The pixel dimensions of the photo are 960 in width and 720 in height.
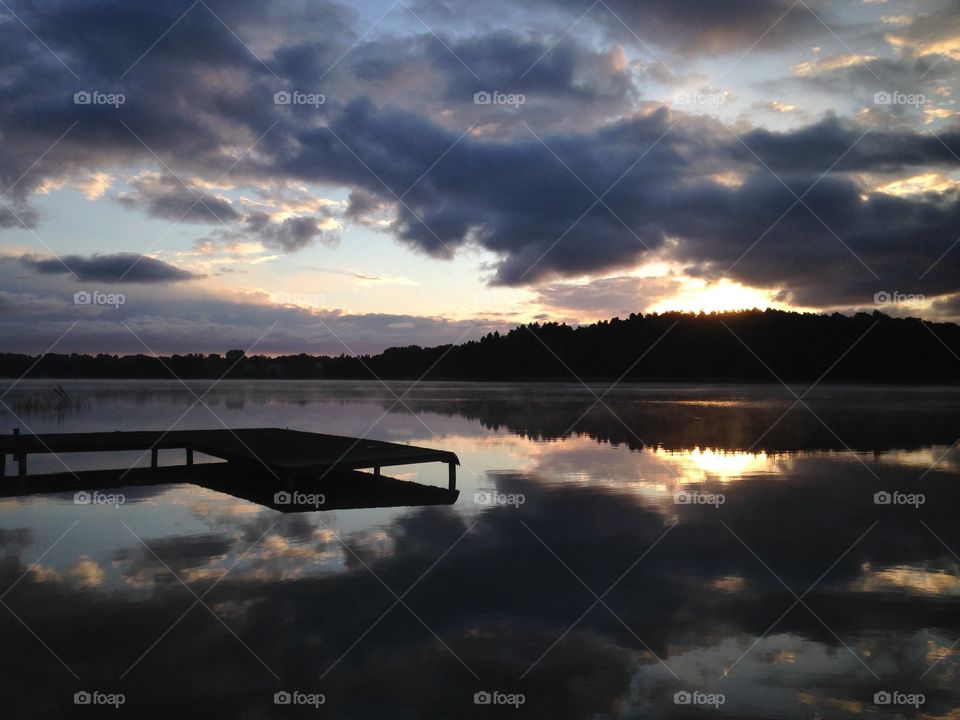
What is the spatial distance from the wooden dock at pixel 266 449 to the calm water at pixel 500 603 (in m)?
1.18

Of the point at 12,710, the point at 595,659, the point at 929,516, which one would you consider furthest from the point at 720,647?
the point at 929,516

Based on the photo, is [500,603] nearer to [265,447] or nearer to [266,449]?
[266,449]

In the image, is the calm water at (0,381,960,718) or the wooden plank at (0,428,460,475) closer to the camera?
→ the calm water at (0,381,960,718)

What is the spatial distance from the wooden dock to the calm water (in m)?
1.18

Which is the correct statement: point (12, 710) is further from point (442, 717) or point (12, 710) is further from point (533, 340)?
point (533, 340)

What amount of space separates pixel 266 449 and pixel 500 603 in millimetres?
11006

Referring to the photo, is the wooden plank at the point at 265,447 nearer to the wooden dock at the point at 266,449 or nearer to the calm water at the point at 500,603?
the wooden dock at the point at 266,449

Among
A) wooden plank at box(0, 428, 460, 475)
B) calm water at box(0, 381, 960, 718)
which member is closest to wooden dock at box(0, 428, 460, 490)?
wooden plank at box(0, 428, 460, 475)

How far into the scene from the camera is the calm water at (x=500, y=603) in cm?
572

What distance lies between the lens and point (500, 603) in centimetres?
778

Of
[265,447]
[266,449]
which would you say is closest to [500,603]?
[266,449]

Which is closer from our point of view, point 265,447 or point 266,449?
point 266,449

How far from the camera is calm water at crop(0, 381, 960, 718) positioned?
5719 mm

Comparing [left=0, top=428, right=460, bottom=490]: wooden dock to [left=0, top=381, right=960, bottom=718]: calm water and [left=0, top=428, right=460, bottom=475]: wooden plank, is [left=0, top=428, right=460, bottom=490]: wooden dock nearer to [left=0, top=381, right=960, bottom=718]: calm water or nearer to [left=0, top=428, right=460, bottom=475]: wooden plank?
[left=0, top=428, right=460, bottom=475]: wooden plank
